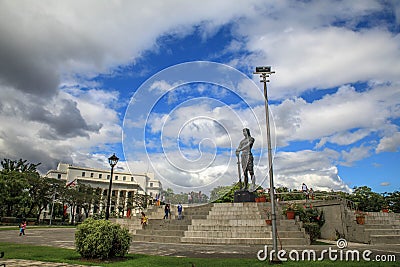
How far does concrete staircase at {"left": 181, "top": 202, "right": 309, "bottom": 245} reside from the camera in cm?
1705

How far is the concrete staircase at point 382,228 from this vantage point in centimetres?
1803

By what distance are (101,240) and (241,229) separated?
32.4 feet

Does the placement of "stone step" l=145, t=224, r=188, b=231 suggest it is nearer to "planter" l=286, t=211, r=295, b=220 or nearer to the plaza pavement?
the plaza pavement

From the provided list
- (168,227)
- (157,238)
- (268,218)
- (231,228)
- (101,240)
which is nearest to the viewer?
(101,240)

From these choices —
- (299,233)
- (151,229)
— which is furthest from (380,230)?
(151,229)

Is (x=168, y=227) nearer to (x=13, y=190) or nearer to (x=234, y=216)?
(x=234, y=216)

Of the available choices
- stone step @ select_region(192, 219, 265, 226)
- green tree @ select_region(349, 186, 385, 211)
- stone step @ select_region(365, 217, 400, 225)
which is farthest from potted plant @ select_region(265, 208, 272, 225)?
green tree @ select_region(349, 186, 385, 211)

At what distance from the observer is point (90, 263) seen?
10266 mm

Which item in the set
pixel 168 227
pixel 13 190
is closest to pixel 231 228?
pixel 168 227

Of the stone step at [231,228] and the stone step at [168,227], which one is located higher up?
the stone step at [231,228]

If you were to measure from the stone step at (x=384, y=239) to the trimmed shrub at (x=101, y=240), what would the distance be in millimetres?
15185

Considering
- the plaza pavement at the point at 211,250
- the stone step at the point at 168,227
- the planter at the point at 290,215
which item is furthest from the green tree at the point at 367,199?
the stone step at the point at 168,227

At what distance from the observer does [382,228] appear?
66.1 feet

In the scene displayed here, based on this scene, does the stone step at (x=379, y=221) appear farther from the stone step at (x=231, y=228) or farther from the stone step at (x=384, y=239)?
the stone step at (x=231, y=228)
